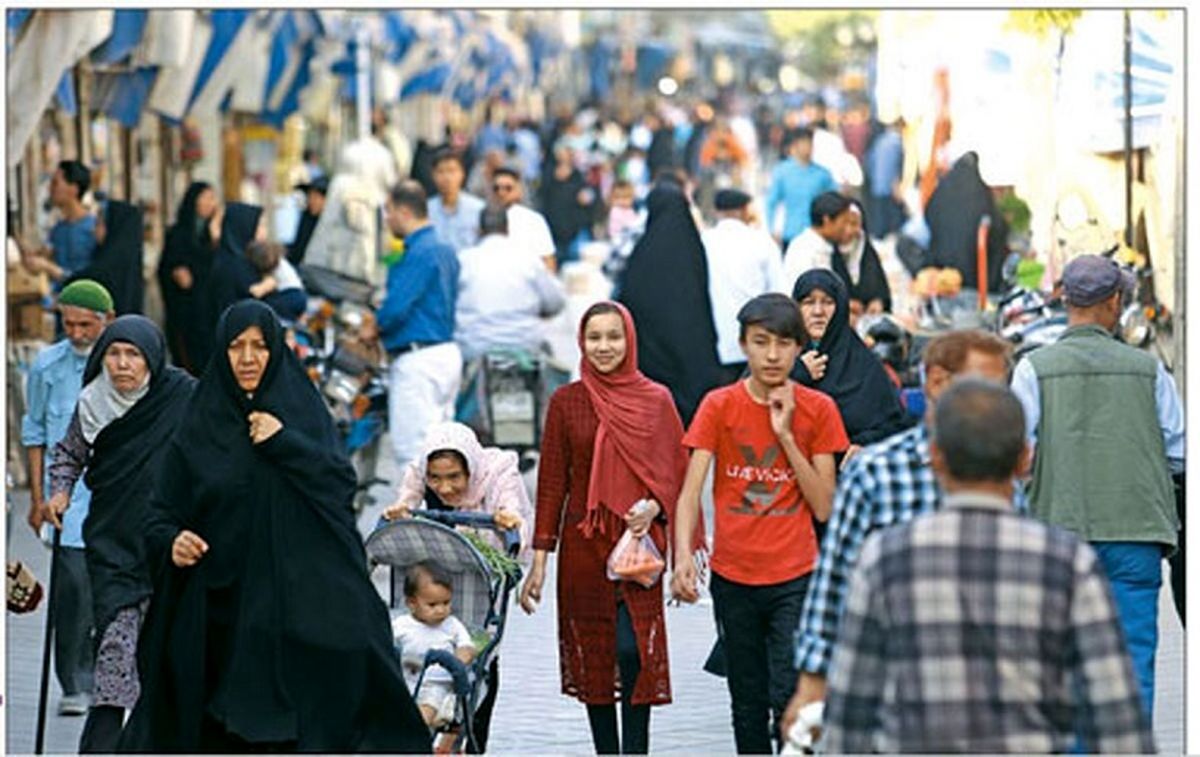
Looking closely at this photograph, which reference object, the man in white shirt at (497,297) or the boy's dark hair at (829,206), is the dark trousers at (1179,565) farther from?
the man in white shirt at (497,297)

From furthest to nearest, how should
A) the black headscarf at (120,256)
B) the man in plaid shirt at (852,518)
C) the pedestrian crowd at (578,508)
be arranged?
the black headscarf at (120,256) < the pedestrian crowd at (578,508) < the man in plaid shirt at (852,518)

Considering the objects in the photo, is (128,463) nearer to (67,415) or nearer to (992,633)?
(67,415)

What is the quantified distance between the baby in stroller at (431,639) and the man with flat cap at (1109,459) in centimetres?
157

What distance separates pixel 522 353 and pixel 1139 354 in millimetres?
7494

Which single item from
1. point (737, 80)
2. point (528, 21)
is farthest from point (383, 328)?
point (737, 80)

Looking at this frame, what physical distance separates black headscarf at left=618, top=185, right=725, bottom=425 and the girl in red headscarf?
5.26 metres

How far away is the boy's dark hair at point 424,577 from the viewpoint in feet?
26.8

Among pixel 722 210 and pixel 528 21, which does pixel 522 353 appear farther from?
pixel 528 21

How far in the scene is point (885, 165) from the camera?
32188mm

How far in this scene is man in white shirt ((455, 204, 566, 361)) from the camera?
15289 mm

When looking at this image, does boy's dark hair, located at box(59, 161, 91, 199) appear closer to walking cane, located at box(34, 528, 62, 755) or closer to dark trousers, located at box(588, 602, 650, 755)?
walking cane, located at box(34, 528, 62, 755)

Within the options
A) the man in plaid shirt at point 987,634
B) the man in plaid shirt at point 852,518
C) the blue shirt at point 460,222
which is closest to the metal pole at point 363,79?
the blue shirt at point 460,222

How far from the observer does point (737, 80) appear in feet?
302

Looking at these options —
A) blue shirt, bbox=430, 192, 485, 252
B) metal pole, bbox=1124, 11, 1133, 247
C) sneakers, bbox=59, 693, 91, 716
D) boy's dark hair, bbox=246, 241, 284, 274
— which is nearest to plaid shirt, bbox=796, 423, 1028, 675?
sneakers, bbox=59, 693, 91, 716
